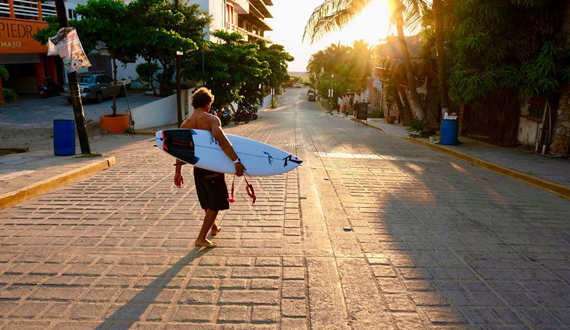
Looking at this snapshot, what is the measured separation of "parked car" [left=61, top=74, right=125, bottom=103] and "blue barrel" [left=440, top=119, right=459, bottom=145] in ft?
62.4

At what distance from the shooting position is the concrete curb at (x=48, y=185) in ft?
21.1

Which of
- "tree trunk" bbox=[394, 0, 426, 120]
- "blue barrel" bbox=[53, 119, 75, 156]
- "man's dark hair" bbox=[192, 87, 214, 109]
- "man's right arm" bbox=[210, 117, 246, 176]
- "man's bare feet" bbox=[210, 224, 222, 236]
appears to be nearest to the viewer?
"man's right arm" bbox=[210, 117, 246, 176]

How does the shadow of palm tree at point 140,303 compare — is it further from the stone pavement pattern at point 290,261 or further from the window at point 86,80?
the window at point 86,80

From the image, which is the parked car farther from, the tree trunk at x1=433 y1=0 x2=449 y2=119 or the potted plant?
the tree trunk at x1=433 y1=0 x2=449 y2=119

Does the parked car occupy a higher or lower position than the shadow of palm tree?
higher

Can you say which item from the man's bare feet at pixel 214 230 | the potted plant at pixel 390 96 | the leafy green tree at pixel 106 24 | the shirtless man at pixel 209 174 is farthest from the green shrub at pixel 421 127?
the shirtless man at pixel 209 174

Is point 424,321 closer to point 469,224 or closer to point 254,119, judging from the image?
point 469,224

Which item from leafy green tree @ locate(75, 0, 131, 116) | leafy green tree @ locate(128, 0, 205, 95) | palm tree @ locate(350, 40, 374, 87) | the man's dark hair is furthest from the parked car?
palm tree @ locate(350, 40, 374, 87)

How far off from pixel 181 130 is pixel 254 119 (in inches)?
1138

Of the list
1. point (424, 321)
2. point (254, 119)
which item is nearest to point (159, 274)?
point (424, 321)

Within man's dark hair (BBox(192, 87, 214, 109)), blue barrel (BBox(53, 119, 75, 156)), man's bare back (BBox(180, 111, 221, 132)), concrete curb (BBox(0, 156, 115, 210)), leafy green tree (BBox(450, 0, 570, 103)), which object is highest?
leafy green tree (BBox(450, 0, 570, 103))

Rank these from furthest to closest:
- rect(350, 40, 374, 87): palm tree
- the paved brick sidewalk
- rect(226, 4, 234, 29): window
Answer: rect(350, 40, 374, 87): palm tree, rect(226, 4, 234, 29): window, the paved brick sidewalk

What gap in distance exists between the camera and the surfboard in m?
4.61

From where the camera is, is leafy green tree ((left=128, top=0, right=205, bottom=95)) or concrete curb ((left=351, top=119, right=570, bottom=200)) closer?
concrete curb ((left=351, top=119, right=570, bottom=200))
